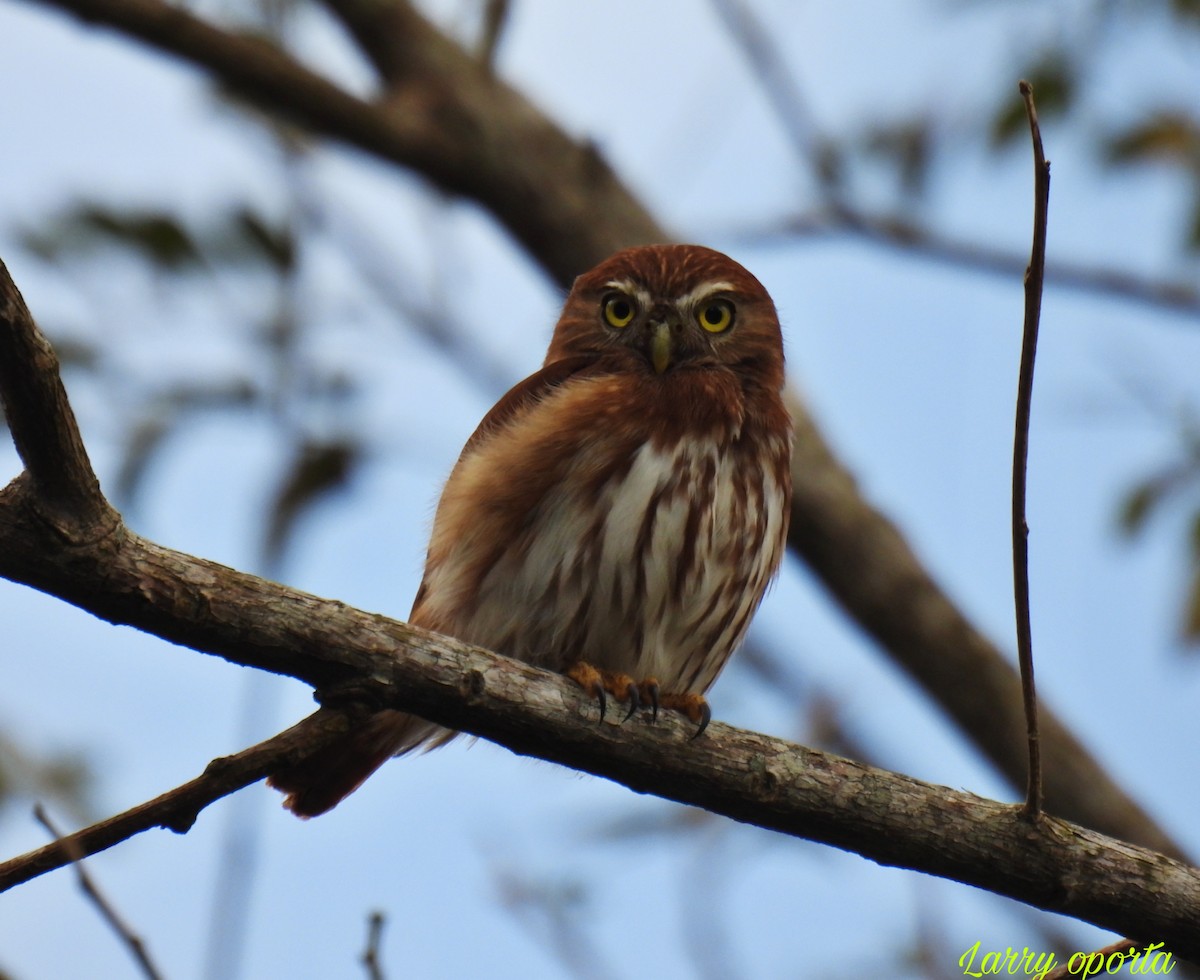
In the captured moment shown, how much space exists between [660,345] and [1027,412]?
7.18 feet

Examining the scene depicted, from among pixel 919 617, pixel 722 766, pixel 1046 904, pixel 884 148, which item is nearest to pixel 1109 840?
pixel 1046 904

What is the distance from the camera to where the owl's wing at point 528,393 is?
4.73 meters

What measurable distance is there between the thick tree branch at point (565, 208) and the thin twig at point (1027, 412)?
3298mm

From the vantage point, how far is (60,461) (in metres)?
2.93

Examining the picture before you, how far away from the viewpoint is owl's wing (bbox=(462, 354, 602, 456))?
15.5 ft

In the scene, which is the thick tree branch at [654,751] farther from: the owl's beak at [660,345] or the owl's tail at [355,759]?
the owl's beak at [660,345]

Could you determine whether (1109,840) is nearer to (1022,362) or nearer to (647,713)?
(647,713)

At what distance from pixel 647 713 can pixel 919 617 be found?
322 cm

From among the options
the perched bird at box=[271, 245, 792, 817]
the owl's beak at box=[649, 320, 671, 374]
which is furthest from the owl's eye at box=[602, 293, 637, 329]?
the perched bird at box=[271, 245, 792, 817]

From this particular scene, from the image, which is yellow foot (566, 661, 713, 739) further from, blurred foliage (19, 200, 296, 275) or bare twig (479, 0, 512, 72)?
bare twig (479, 0, 512, 72)

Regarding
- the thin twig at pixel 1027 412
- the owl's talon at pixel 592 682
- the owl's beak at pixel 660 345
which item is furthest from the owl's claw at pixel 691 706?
the owl's beak at pixel 660 345

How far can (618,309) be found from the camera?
212 inches

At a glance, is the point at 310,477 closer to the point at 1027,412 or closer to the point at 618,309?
the point at 618,309

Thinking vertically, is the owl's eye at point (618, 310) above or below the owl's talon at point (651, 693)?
above
